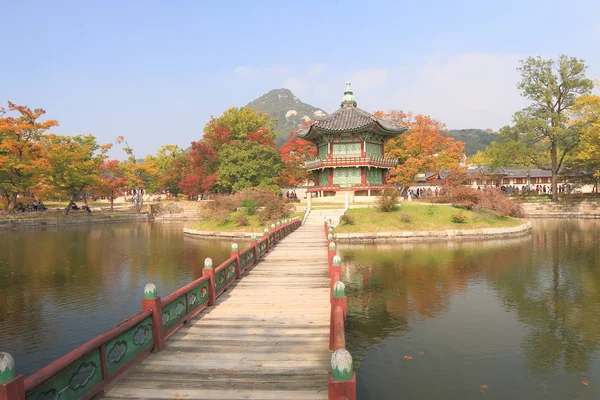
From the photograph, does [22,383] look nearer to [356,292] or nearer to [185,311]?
[185,311]

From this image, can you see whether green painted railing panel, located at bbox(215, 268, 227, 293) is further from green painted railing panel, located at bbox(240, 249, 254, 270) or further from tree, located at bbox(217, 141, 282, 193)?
tree, located at bbox(217, 141, 282, 193)

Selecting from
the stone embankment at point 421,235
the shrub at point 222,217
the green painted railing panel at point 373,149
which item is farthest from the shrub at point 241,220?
the green painted railing panel at point 373,149

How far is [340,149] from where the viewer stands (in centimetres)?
4628

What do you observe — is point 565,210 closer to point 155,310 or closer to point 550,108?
point 550,108

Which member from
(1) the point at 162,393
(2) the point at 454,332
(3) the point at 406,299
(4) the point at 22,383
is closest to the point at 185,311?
(1) the point at 162,393

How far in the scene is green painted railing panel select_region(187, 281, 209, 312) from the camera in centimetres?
895

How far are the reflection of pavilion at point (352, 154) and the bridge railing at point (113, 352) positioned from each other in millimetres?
35720

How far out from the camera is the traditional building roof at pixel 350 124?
44438 millimetres

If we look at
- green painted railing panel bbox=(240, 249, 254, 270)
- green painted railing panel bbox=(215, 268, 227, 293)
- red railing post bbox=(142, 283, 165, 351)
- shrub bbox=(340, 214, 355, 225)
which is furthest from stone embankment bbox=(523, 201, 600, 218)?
red railing post bbox=(142, 283, 165, 351)

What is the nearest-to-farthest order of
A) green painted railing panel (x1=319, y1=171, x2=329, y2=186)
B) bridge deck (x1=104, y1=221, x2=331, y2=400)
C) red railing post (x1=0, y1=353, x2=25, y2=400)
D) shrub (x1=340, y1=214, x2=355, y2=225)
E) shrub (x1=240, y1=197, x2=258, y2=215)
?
red railing post (x1=0, y1=353, x2=25, y2=400)
bridge deck (x1=104, y1=221, x2=331, y2=400)
shrub (x1=340, y1=214, x2=355, y2=225)
shrub (x1=240, y1=197, x2=258, y2=215)
green painted railing panel (x1=319, y1=171, x2=329, y2=186)

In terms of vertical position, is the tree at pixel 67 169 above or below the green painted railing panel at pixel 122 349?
above

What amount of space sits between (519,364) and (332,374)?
20.8 feet

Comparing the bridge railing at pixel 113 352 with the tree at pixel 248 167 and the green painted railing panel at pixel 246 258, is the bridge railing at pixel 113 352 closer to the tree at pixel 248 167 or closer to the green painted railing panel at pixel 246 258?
the green painted railing panel at pixel 246 258

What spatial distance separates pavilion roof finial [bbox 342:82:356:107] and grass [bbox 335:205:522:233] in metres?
20.4
